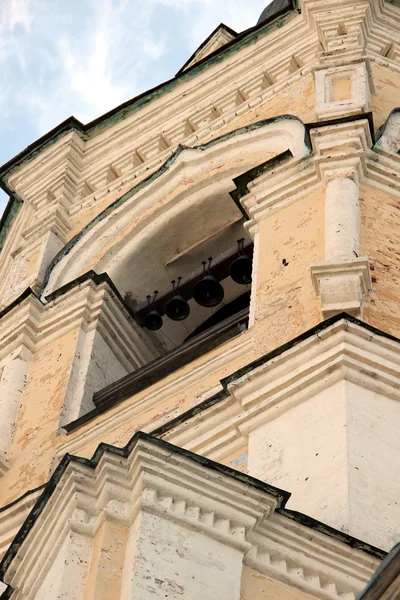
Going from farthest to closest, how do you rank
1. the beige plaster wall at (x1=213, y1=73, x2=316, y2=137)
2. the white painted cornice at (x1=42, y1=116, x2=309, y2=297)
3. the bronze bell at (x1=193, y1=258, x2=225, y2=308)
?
the beige plaster wall at (x1=213, y1=73, x2=316, y2=137)
the white painted cornice at (x1=42, y1=116, x2=309, y2=297)
the bronze bell at (x1=193, y1=258, x2=225, y2=308)

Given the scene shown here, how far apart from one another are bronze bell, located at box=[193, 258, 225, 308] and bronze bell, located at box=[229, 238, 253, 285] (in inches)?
6.4

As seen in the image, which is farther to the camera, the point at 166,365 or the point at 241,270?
the point at 241,270

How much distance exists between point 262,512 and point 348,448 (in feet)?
2.99

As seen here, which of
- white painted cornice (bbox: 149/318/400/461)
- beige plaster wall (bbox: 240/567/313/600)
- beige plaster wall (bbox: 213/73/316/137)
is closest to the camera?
beige plaster wall (bbox: 240/567/313/600)

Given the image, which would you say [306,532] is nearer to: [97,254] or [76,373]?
[76,373]

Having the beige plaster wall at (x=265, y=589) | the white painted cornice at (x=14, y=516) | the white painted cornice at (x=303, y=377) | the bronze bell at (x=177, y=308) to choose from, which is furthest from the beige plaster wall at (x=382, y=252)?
the beige plaster wall at (x=265, y=589)

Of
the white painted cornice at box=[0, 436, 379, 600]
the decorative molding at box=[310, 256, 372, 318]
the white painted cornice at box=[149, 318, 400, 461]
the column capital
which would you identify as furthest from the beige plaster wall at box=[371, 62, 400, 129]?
the white painted cornice at box=[0, 436, 379, 600]

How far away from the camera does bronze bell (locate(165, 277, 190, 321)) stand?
42.3 ft

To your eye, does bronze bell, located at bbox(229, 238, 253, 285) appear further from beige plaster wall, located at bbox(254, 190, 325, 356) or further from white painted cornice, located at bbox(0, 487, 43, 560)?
white painted cornice, located at bbox(0, 487, 43, 560)

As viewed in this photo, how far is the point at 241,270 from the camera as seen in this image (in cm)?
1273

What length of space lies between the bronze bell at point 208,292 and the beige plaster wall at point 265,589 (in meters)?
5.46

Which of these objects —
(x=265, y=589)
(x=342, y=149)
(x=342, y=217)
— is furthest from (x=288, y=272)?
(x=265, y=589)

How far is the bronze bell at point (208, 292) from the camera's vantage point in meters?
12.8

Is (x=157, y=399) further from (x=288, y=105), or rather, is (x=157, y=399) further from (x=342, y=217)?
(x=288, y=105)
